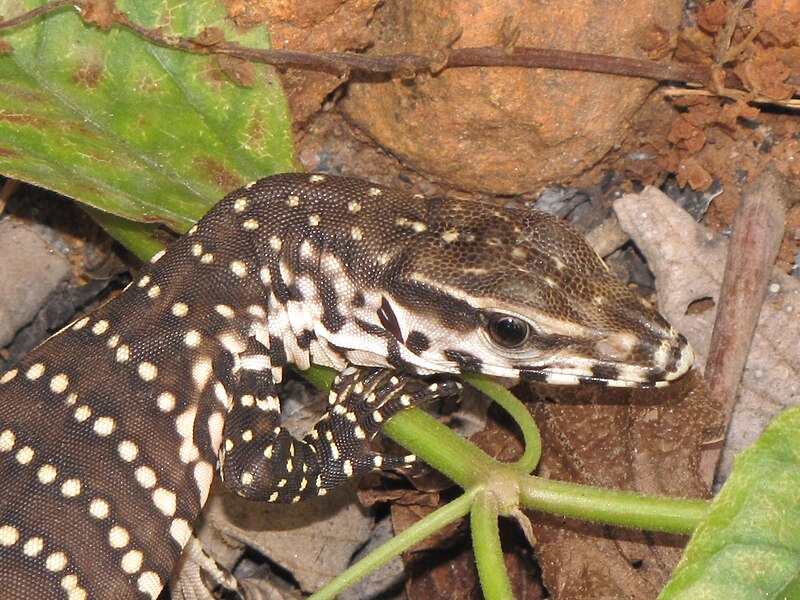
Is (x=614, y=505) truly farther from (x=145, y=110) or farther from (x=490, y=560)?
(x=145, y=110)

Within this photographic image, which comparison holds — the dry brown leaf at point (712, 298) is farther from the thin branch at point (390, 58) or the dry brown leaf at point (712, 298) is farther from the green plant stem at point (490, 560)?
the green plant stem at point (490, 560)

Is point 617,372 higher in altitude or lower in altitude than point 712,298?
higher

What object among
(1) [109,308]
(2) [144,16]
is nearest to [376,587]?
(1) [109,308]

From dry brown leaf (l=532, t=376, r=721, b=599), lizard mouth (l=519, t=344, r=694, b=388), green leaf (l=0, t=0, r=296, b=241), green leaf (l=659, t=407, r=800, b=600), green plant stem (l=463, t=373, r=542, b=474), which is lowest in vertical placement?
dry brown leaf (l=532, t=376, r=721, b=599)

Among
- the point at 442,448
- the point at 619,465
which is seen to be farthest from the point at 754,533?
the point at 619,465

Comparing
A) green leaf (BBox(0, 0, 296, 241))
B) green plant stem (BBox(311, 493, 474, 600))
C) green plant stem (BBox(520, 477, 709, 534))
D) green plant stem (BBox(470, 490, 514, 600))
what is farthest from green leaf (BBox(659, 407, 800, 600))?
green leaf (BBox(0, 0, 296, 241))

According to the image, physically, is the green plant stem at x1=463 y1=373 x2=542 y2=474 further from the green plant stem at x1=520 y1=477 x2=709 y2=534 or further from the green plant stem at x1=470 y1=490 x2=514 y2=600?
the green plant stem at x1=470 y1=490 x2=514 y2=600

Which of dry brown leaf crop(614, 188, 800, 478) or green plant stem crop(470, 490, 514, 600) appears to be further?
dry brown leaf crop(614, 188, 800, 478)
